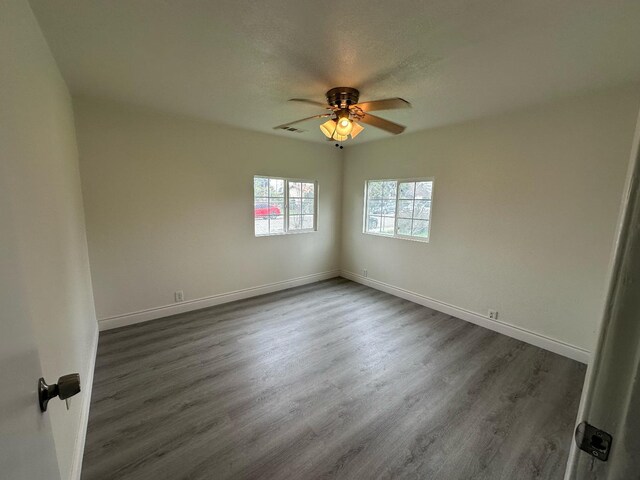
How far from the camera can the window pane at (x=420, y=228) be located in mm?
3785

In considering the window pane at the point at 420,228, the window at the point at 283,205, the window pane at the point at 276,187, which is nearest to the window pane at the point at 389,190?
the window pane at the point at 420,228

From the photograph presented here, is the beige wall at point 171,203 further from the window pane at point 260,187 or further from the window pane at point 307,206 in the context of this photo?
the window pane at point 307,206

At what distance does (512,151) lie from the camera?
285 centimetres

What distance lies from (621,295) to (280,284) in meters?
4.15

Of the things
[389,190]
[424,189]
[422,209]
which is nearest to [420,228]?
[422,209]

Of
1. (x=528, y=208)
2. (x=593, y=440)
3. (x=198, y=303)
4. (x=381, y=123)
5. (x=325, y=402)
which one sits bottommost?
(x=325, y=402)

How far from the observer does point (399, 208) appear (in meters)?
4.11

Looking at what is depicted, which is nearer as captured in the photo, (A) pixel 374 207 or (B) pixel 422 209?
(B) pixel 422 209

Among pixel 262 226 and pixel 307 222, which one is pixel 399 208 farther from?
pixel 262 226

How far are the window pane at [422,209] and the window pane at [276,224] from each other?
2021mm

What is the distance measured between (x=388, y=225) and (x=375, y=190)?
618 mm

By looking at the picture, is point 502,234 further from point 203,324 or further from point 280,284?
point 203,324

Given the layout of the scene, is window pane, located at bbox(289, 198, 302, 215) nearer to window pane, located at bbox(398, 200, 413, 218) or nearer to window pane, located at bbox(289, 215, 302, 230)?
window pane, located at bbox(289, 215, 302, 230)

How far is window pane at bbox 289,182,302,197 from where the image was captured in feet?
14.3
